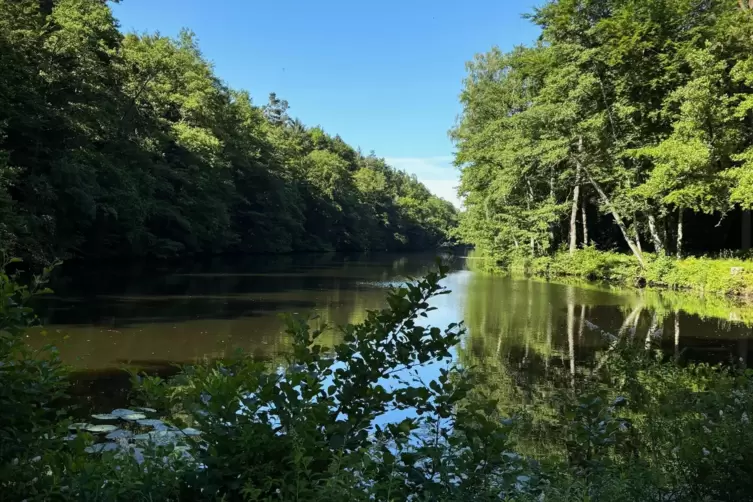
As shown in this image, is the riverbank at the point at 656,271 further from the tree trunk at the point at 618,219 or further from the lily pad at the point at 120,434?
the lily pad at the point at 120,434

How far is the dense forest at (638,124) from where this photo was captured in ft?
70.9

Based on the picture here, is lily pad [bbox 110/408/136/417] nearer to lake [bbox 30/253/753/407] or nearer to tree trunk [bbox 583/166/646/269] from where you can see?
lake [bbox 30/253/753/407]

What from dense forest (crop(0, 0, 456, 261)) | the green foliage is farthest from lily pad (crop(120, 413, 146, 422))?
dense forest (crop(0, 0, 456, 261))

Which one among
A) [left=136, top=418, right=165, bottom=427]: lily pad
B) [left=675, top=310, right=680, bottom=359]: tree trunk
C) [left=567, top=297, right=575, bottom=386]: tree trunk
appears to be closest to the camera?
[left=136, top=418, right=165, bottom=427]: lily pad

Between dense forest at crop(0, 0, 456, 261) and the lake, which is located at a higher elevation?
dense forest at crop(0, 0, 456, 261)

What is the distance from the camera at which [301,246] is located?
60.3 meters

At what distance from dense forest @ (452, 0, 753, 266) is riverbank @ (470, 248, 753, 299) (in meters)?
1.17

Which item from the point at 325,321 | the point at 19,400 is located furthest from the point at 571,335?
the point at 19,400

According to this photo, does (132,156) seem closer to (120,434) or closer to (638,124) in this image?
(638,124)

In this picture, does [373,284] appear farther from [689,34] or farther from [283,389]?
[283,389]

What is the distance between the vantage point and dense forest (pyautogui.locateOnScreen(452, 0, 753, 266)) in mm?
21625

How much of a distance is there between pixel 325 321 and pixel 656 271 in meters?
20.6

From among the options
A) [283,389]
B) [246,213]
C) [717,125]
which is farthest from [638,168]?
[246,213]

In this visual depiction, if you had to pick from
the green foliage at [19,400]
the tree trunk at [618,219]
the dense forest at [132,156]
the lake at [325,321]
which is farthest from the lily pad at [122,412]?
the tree trunk at [618,219]
